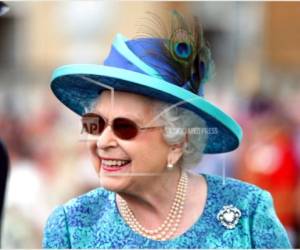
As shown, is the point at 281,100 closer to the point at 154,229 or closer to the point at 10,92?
the point at 10,92

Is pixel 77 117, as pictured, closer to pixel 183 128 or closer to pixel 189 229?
pixel 183 128

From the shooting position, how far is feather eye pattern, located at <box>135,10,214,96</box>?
122 inches

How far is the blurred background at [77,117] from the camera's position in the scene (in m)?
6.07

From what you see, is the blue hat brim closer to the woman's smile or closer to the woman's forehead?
the woman's forehead

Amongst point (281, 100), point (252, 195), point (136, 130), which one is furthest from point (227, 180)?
point (281, 100)

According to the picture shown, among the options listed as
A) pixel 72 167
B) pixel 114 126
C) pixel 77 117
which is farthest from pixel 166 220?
pixel 72 167

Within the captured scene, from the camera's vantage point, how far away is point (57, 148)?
10.5 meters

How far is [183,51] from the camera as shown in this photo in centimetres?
314

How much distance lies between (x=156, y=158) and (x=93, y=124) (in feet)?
0.61

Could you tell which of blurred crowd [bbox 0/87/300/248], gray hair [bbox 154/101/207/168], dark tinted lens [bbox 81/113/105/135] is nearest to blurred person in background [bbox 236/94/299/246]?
blurred crowd [bbox 0/87/300/248]

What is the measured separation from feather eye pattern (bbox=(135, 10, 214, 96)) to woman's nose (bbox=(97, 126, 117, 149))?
22 cm

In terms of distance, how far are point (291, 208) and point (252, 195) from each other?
4146 millimetres

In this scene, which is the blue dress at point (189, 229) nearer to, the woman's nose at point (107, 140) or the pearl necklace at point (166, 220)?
the pearl necklace at point (166, 220)

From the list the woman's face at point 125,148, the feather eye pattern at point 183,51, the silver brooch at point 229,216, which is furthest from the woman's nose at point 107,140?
the silver brooch at point 229,216
